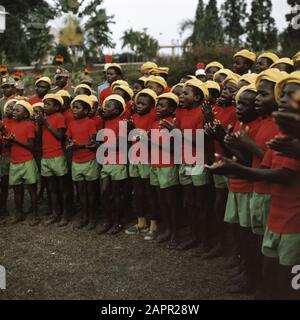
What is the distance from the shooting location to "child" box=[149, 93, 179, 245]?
17.8 ft

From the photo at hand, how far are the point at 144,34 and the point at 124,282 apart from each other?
29.9 m

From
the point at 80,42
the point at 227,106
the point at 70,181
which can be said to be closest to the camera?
the point at 227,106

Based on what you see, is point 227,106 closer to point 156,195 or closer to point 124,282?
point 156,195

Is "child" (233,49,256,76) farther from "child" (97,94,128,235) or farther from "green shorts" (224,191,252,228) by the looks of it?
"green shorts" (224,191,252,228)

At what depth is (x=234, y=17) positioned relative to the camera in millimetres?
46688

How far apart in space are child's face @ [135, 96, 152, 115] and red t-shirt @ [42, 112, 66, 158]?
1247 mm

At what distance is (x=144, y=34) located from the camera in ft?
108

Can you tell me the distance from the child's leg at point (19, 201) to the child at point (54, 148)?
1.35ft

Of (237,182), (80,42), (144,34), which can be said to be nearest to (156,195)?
(237,182)

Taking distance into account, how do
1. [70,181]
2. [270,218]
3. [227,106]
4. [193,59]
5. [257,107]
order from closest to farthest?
1. [270,218]
2. [257,107]
3. [227,106]
4. [70,181]
5. [193,59]

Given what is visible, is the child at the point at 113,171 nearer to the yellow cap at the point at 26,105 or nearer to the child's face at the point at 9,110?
the yellow cap at the point at 26,105

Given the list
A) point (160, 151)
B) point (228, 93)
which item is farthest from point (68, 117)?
point (228, 93)

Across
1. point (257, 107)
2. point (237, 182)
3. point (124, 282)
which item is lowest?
point (124, 282)
